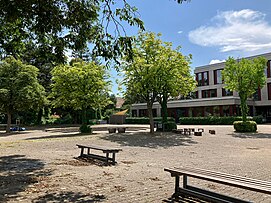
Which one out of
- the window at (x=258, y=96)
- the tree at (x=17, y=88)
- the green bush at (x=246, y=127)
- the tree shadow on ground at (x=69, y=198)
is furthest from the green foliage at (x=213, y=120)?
the tree shadow on ground at (x=69, y=198)

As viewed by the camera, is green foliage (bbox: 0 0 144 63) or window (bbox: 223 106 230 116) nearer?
green foliage (bbox: 0 0 144 63)

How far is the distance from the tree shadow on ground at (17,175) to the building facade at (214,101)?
1391 inches

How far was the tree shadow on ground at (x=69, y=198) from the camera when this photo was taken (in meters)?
5.40

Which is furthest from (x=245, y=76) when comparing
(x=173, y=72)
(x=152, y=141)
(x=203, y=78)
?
(x=203, y=78)

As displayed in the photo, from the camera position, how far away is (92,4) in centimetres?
849

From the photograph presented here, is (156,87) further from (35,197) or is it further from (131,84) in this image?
(35,197)

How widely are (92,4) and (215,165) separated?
6.74m

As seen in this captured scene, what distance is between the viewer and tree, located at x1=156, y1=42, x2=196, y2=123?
2195cm

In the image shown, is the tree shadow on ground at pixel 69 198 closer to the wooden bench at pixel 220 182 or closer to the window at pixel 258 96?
the wooden bench at pixel 220 182

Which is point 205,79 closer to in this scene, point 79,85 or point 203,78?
point 203,78

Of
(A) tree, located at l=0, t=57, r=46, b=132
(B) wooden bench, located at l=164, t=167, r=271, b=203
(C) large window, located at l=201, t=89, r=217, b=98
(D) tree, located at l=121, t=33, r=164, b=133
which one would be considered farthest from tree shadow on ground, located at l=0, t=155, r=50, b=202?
(C) large window, located at l=201, t=89, r=217, b=98

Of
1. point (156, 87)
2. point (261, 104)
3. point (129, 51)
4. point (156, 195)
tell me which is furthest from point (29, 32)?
point (261, 104)

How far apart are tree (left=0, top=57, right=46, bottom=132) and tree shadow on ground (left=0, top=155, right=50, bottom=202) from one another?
1863 cm

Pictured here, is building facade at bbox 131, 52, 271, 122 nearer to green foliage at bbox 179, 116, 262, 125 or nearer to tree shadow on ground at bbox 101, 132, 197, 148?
green foliage at bbox 179, 116, 262, 125
